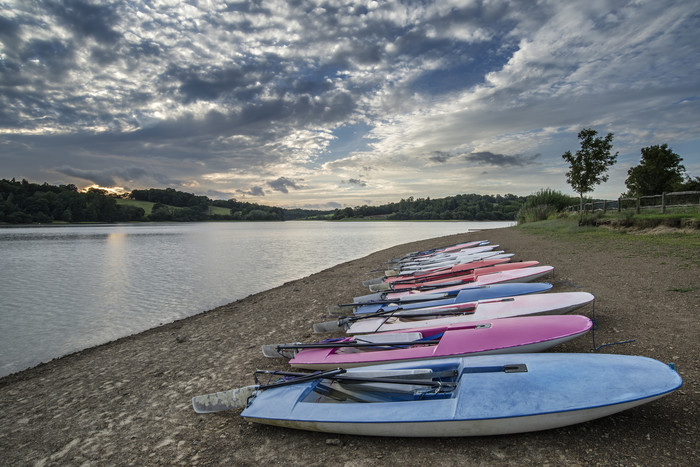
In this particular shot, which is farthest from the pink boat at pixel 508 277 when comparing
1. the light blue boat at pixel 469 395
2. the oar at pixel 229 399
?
the oar at pixel 229 399

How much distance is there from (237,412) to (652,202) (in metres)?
20.6

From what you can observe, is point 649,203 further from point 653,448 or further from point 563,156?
point 653,448

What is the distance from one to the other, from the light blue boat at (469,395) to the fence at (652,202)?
15221 mm

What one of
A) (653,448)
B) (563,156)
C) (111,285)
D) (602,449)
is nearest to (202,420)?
(602,449)

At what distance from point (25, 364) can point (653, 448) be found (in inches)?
324

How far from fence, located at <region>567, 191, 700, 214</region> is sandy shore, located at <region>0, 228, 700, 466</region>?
28.2 feet

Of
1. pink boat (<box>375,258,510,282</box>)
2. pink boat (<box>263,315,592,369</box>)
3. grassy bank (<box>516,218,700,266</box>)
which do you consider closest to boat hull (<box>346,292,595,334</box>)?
pink boat (<box>263,315,592,369</box>)

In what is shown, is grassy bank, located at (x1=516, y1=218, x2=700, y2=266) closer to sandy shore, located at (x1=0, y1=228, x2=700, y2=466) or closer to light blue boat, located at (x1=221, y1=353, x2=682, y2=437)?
sandy shore, located at (x1=0, y1=228, x2=700, y2=466)

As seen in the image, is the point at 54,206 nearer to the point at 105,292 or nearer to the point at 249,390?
the point at 105,292

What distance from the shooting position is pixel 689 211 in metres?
12.9

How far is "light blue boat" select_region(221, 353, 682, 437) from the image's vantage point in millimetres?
2346

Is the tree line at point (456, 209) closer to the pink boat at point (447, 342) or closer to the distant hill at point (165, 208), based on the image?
the distant hill at point (165, 208)

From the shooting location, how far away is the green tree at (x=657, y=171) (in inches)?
1200

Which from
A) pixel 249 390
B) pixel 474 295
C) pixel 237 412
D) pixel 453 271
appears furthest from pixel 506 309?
pixel 453 271
